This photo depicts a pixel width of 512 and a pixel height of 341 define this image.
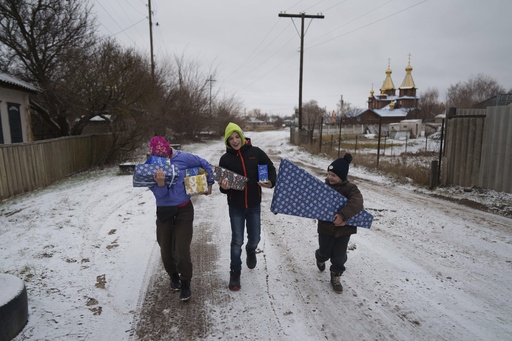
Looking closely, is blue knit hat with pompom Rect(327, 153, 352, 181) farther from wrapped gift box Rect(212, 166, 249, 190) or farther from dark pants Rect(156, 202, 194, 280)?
dark pants Rect(156, 202, 194, 280)

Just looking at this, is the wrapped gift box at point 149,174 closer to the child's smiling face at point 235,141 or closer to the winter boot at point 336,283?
the child's smiling face at point 235,141

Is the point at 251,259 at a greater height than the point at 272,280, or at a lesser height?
greater

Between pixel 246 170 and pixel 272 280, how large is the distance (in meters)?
1.43

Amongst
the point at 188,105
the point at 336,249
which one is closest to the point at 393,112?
the point at 188,105

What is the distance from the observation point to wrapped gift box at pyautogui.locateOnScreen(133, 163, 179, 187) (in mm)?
3010

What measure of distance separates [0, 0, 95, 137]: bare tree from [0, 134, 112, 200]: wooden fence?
2.36 m

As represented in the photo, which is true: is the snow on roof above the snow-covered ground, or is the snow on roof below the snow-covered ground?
above

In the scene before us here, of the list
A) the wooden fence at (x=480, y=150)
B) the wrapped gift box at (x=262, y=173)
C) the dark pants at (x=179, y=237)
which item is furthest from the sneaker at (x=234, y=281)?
the wooden fence at (x=480, y=150)

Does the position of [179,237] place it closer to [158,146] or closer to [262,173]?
[158,146]

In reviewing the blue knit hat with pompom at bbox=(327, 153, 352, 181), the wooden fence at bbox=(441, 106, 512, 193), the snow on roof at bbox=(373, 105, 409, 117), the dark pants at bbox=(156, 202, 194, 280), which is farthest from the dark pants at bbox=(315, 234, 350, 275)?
the snow on roof at bbox=(373, 105, 409, 117)

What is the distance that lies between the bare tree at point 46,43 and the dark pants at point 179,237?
44.1 feet

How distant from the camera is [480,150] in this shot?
784 cm

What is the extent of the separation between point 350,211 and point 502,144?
6479 millimetres

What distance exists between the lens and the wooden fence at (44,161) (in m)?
8.36
